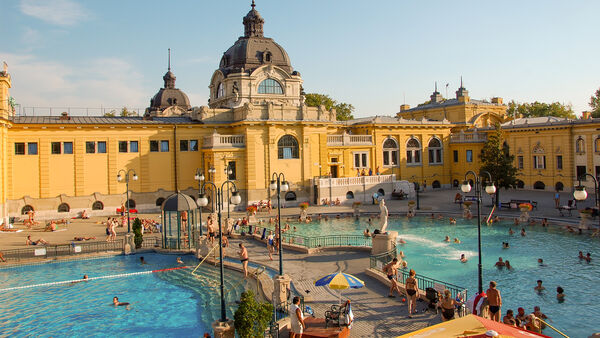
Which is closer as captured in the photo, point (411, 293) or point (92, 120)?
point (411, 293)

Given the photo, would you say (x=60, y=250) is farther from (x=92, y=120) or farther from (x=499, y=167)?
(x=499, y=167)

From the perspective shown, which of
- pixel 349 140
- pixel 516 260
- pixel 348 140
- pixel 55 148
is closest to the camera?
pixel 516 260

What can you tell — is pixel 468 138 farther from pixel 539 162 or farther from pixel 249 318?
pixel 249 318

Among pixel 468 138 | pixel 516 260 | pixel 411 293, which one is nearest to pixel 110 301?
pixel 411 293

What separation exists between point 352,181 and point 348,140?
22.2 feet

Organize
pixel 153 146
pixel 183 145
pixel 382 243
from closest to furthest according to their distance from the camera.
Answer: pixel 382 243, pixel 153 146, pixel 183 145

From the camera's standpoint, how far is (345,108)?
85625 mm


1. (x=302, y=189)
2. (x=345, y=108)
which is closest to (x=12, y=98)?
(x=302, y=189)

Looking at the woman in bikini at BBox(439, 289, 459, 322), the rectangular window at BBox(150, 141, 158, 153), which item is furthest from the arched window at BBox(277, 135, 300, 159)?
the woman in bikini at BBox(439, 289, 459, 322)

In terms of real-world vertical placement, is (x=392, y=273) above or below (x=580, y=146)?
below

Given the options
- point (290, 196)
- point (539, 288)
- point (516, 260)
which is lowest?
point (539, 288)

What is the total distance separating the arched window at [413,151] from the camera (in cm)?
5569

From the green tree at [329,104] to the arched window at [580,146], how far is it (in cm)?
4139

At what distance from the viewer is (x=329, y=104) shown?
82938 millimetres
